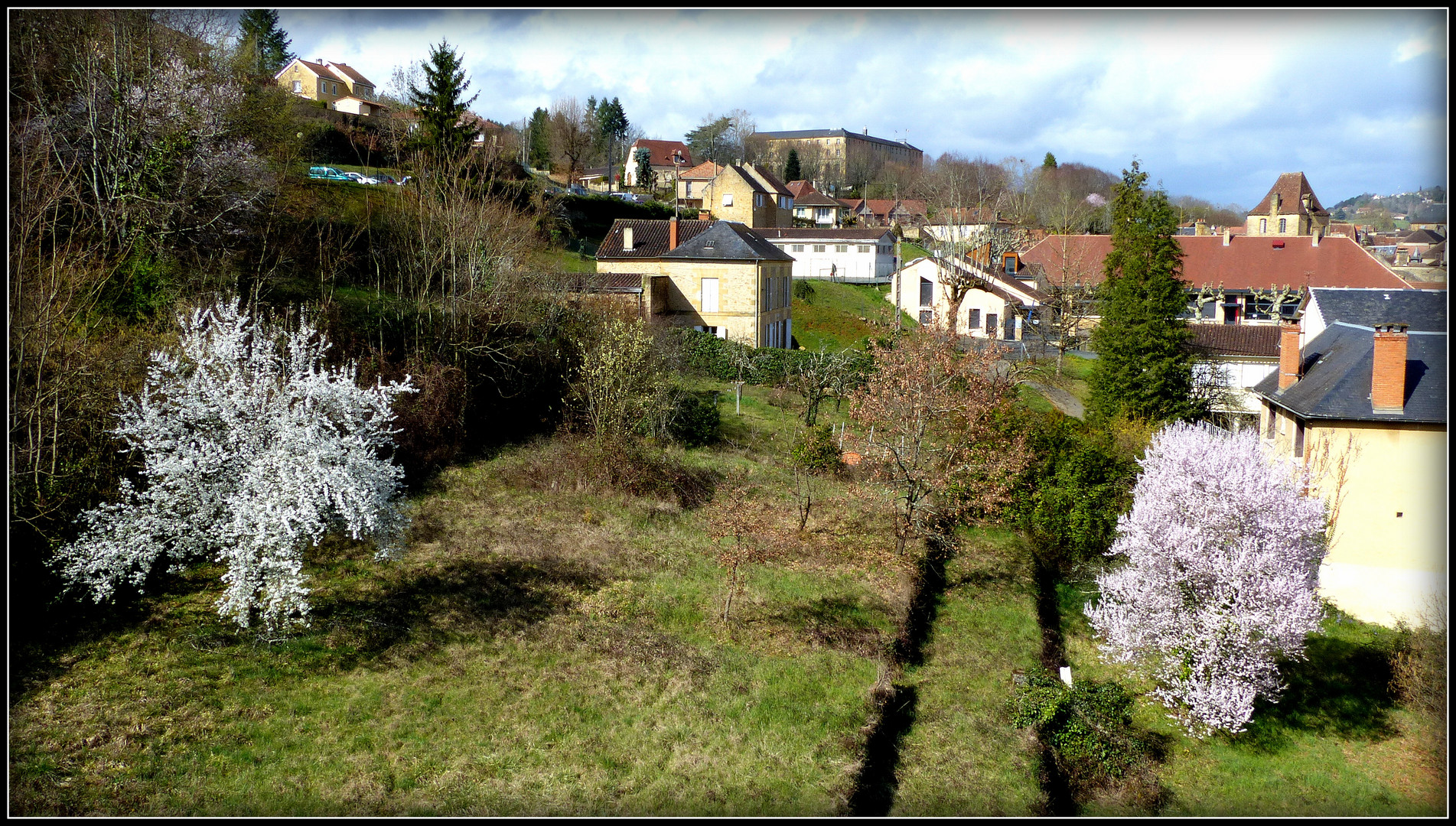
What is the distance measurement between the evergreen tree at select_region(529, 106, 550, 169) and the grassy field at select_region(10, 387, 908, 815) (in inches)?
2027

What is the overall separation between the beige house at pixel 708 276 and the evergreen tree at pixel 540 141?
→ 3069cm

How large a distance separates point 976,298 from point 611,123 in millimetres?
50822

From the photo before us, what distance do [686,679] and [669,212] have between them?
4799 cm

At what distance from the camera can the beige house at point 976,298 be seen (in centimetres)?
3762

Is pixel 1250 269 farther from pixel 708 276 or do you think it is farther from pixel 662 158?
pixel 662 158

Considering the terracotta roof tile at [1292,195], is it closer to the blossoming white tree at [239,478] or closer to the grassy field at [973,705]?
the grassy field at [973,705]

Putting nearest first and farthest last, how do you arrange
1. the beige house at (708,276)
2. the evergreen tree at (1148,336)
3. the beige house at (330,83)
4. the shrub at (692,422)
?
the shrub at (692,422), the evergreen tree at (1148,336), the beige house at (708,276), the beige house at (330,83)

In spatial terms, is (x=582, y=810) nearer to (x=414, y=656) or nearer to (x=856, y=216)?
(x=414, y=656)

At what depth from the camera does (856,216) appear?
239ft

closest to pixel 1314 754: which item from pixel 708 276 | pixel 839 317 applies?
pixel 708 276

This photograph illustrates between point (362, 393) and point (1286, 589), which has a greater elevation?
point (362, 393)

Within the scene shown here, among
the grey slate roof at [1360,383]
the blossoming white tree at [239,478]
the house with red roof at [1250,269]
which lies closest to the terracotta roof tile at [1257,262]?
the house with red roof at [1250,269]

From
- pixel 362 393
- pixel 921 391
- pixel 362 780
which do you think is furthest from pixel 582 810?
pixel 921 391

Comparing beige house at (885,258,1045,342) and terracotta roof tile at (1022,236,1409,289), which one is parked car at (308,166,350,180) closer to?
beige house at (885,258,1045,342)
